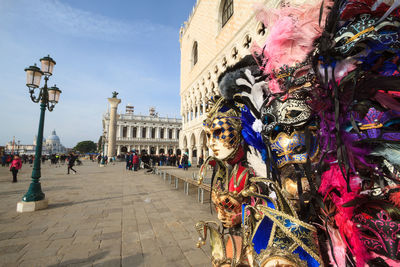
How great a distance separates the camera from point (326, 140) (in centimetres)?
90

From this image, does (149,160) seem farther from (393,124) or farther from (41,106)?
(393,124)

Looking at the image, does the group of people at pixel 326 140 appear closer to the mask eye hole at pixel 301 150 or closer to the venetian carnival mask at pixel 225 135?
the mask eye hole at pixel 301 150

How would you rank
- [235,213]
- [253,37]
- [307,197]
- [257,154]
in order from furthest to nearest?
[253,37], [257,154], [235,213], [307,197]

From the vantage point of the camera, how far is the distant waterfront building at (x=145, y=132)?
2302 inches

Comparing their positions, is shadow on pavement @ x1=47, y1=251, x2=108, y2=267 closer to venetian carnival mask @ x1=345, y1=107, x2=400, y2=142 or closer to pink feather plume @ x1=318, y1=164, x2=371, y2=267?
pink feather plume @ x1=318, y1=164, x2=371, y2=267

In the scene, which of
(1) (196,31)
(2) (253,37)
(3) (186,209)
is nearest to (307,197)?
(3) (186,209)

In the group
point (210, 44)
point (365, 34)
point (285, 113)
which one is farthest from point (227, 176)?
point (210, 44)

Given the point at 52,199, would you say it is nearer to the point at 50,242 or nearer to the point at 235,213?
the point at 50,242

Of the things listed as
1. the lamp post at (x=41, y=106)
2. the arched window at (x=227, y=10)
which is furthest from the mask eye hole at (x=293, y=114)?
the arched window at (x=227, y=10)

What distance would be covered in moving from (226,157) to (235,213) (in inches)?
15.7

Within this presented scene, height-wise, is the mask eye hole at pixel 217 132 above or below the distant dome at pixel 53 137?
below

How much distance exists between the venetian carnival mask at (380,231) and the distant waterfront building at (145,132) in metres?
58.2

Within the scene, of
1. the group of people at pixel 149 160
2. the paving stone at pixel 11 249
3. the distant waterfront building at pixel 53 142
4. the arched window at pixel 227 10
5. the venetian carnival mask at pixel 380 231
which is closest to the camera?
the venetian carnival mask at pixel 380 231

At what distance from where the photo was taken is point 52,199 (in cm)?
589
